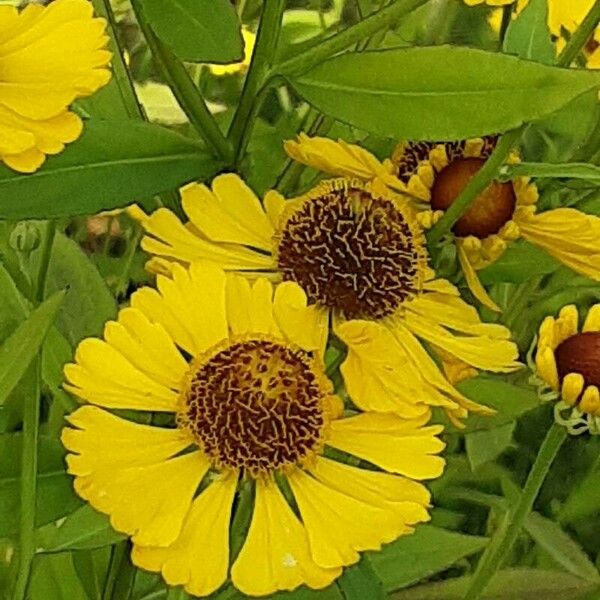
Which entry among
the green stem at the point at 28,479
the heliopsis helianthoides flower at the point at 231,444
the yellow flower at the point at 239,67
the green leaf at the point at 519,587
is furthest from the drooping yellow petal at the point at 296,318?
the yellow flower at the point at 239,67

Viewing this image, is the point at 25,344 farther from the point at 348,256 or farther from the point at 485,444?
the point at 485,444

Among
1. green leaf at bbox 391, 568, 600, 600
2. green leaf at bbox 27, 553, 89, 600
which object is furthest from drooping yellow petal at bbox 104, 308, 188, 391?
green leaf at bbox 391, 568, 600, 600

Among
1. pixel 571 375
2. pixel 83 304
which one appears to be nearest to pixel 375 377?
pixel 571 375

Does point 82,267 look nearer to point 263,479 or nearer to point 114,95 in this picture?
point 114,95

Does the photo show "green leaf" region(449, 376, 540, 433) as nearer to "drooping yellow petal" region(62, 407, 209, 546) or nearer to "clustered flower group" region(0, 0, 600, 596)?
"clustered flower group" region(0, 0, 600, 596)

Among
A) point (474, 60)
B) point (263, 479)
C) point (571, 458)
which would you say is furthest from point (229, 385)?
point (571, 458)

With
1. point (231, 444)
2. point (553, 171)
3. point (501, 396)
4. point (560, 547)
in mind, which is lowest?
point (560, 547)
